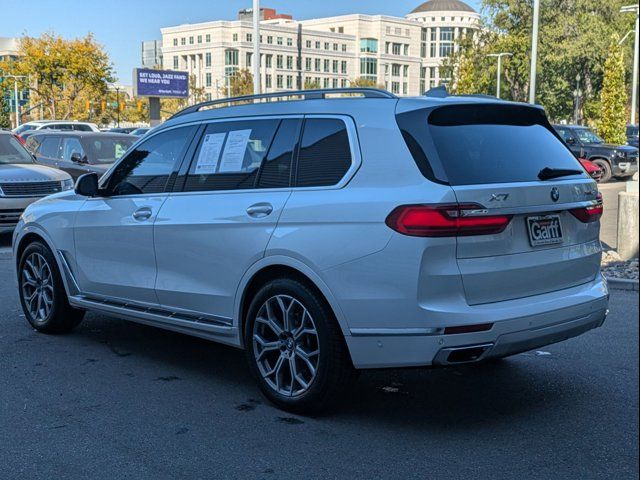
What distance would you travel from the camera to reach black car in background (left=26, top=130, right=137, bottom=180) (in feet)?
56.0

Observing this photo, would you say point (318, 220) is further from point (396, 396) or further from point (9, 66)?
point (9, 66)

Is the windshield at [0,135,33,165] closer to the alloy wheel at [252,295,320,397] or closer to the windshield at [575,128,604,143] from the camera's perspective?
the alloy wheel at [252,295,320,397]

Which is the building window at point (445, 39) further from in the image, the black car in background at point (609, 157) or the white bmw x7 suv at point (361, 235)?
the white bmw x7 suv at point (361, 235)

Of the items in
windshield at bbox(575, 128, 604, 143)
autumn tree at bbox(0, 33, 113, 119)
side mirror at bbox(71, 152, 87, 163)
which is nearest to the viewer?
side mirror at bbox(71, 152, 87, 163)

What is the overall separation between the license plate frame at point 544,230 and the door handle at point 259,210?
4.90ft

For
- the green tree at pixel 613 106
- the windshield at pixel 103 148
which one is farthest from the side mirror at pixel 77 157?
the green tree at pixel 613 106

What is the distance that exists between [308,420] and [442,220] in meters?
1.46

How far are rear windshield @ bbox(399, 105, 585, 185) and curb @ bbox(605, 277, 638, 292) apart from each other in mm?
4372

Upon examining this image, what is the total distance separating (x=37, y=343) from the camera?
6.57 m

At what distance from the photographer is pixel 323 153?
15.6ft

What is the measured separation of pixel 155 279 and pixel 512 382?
252cm

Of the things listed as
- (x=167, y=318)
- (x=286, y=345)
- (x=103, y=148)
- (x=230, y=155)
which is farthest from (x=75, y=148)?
(x=286, y=345)

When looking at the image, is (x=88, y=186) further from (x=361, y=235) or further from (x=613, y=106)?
(x=613, y=106)

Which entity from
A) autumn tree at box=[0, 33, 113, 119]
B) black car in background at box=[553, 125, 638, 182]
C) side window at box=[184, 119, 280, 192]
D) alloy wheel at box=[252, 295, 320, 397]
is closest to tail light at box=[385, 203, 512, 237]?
alloy wheel at box=[252, 295, 320, 397]
